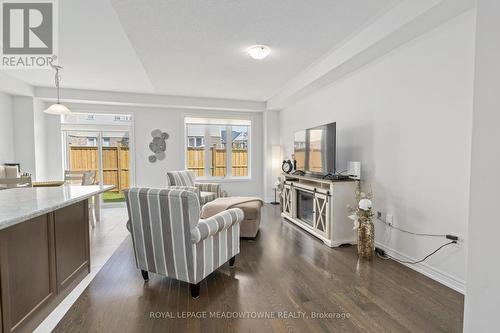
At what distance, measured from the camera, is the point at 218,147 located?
6.47 metres

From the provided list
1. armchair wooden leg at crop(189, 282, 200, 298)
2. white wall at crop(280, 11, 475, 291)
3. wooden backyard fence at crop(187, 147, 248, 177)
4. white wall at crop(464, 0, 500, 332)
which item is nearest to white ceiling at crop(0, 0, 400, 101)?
white wall at crop(280, 11, 475, 291)

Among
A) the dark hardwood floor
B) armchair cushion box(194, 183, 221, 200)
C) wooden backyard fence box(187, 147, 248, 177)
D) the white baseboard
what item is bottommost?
the dark hardwood floor

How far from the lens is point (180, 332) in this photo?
1.67 meters

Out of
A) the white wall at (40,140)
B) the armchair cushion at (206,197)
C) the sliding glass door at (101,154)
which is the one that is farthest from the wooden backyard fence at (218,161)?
the white wall at (40,140)

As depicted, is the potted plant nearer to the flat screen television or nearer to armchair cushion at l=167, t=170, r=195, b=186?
the flat screen television

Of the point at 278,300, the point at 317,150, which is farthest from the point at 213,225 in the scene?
the point at 317,150

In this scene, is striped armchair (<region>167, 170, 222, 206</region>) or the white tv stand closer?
the white tv stand

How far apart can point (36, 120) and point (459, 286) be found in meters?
7.11

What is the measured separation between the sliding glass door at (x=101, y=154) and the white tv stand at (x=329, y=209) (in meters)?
4.33

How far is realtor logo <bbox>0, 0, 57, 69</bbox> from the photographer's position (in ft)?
7.91

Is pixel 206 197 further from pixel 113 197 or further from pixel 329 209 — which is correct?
pixel 113 197

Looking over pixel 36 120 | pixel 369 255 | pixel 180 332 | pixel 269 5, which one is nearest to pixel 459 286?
pixel 369 255

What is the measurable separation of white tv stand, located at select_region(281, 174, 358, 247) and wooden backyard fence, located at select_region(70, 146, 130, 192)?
4317mm

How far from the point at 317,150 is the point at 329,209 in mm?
966
